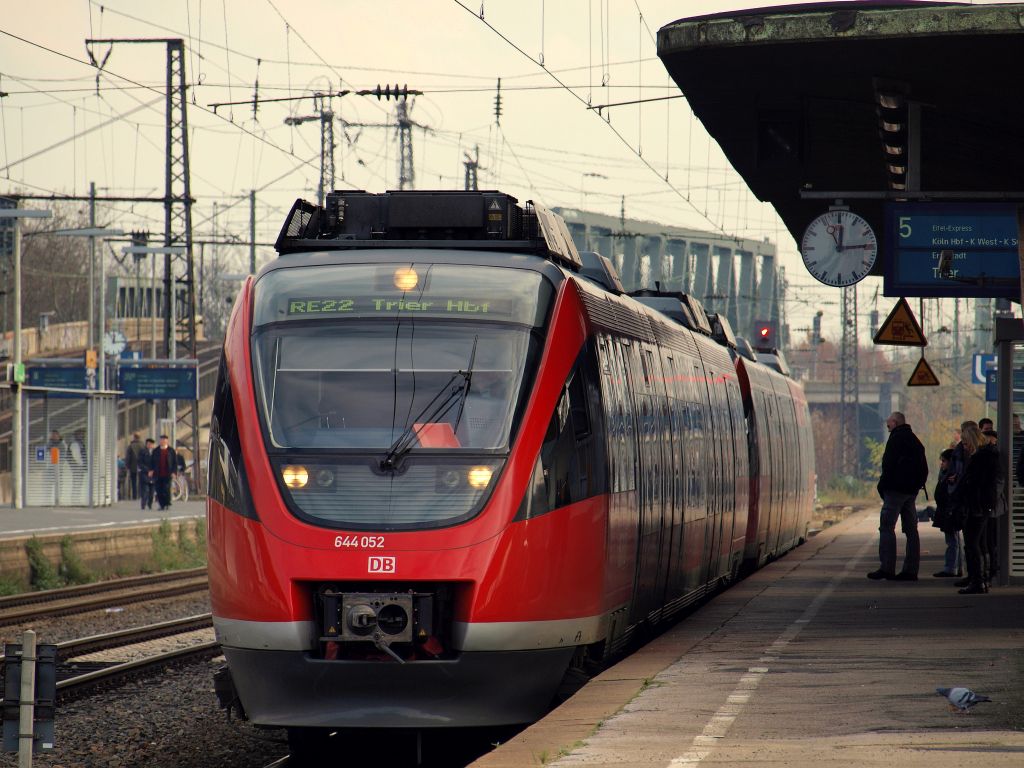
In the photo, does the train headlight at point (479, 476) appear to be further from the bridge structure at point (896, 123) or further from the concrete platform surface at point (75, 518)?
the concrete platform surface at point (75, 518)

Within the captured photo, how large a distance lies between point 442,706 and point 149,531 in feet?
71.7

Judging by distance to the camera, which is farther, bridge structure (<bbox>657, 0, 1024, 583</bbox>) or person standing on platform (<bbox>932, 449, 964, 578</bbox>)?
person standing on platform (<bbox>932, 449, 964, 578</bbox>)

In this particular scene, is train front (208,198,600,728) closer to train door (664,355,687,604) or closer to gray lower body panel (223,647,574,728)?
gray lower body panel (223,647,574,728)

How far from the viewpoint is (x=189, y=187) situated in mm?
43156

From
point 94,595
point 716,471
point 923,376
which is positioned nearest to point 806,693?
point 716,471

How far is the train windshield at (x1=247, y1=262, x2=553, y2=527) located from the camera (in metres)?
9.77

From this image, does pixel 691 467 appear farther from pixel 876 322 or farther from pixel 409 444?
pixel 876 322

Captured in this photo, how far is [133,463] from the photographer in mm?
47000

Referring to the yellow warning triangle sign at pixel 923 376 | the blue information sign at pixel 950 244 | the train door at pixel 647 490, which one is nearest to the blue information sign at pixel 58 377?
the yellow warning triangle sign at pixel 923 376

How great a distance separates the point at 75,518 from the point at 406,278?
23.8 metres

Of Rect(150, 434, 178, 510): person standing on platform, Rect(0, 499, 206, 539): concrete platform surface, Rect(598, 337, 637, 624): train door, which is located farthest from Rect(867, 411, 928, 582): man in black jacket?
Rect(150, 434, 178, 510): person standing on platform

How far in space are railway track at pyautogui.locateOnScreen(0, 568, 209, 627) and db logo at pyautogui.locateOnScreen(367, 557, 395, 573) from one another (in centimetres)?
1113

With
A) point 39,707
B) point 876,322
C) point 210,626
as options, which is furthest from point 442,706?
point 876,322

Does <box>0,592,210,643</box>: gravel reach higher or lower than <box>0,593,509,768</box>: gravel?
lower
